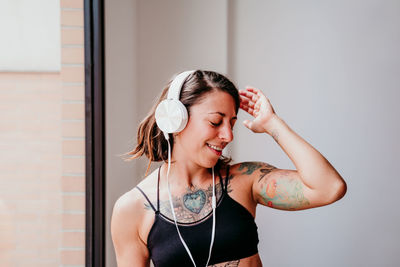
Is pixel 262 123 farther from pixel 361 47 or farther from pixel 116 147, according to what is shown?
pixel 361 47

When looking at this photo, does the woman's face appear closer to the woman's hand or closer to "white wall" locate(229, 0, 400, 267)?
the woman's hand

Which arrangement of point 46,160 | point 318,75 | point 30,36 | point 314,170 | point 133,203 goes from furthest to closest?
point 318,75 → point 46,160 → point 30,36 → point 133,203 → point 314,170

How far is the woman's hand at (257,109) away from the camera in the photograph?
3.82ft

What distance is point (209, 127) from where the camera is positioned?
3.55 feet

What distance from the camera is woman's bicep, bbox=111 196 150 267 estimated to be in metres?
1.14

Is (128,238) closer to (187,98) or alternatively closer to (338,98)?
(187,98)

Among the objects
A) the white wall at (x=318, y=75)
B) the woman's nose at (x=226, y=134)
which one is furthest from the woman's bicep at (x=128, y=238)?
the white wall at (x=318, y=75)

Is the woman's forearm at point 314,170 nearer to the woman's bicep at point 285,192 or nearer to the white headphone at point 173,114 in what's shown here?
the woman's bicep at point 285,192

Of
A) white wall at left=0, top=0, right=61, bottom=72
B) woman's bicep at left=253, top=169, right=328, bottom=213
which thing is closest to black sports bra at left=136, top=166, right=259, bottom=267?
woman's bicep at left=253, top=169, right=328, bottom=213

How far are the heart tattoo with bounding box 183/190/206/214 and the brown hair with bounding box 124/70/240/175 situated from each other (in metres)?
0.15

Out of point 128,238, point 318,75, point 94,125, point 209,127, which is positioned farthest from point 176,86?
point 318,75

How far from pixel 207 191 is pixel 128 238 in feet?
0.95

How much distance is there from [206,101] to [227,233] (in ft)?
1.35

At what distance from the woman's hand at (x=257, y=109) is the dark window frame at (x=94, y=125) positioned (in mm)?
690
